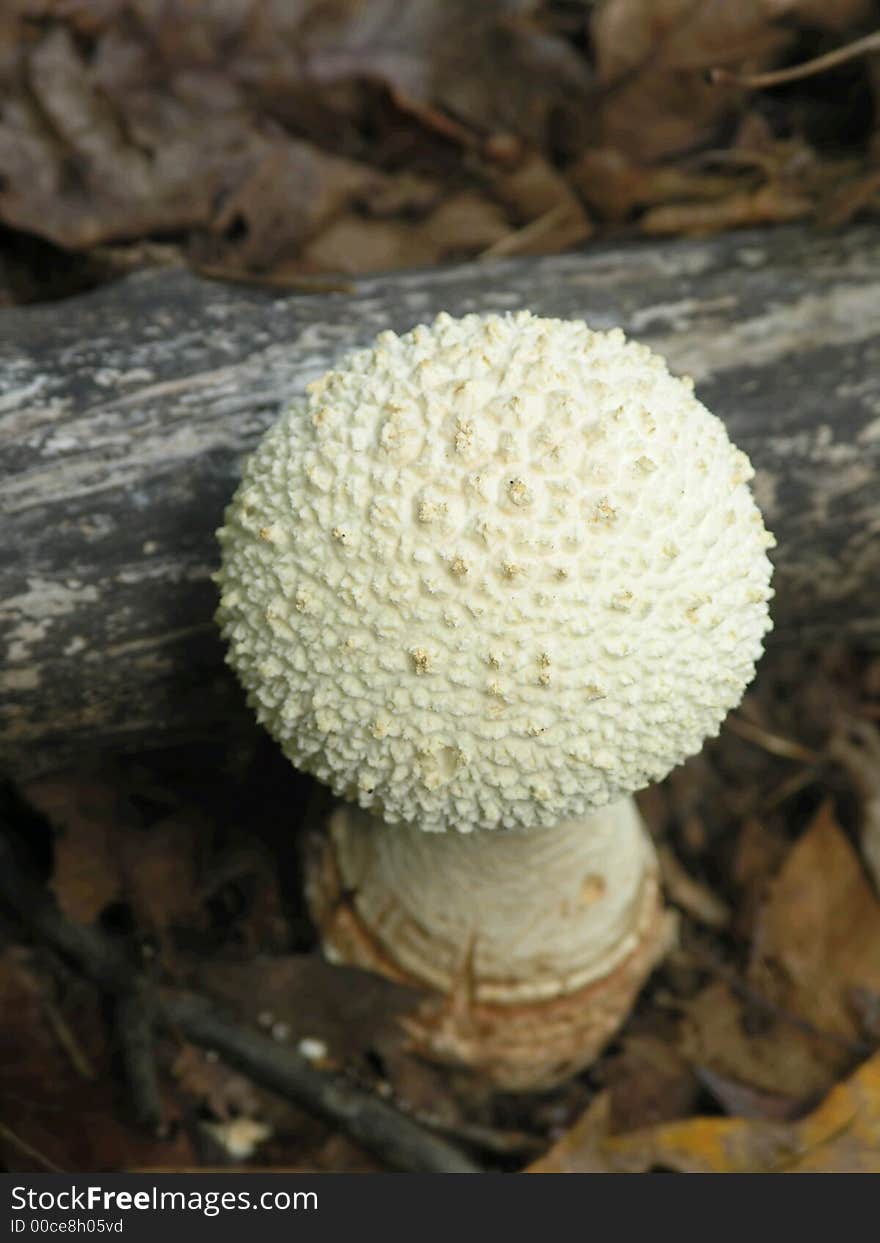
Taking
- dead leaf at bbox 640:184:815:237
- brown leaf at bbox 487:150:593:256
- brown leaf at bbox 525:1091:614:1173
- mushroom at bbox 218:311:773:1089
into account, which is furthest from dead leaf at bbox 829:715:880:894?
brown leaf at bbox 487:150:593:256

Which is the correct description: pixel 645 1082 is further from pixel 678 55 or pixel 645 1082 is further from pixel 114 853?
pixel 678 55

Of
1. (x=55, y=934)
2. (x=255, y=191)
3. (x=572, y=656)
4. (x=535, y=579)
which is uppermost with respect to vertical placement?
(x=255, y=191)

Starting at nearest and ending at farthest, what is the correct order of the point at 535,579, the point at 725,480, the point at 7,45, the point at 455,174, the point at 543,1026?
the point at 535,579
the point at 725,480
the point at 543,1026
the point at 7,45
the point at 455,174

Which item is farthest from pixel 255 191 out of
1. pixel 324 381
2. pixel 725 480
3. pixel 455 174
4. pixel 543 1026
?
pixel 543 1026

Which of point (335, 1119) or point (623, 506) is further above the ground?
point (623, 506)

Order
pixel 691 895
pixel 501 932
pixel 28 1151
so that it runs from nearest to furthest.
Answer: pixel 28 1151
pixel 501 932
pixel 691 895

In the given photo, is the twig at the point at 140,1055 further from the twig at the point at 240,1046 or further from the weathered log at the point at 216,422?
the weathered log at the point at 216,422

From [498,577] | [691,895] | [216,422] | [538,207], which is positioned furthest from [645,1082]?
[538,207]

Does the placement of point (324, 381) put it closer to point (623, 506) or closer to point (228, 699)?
point (623, 506)
